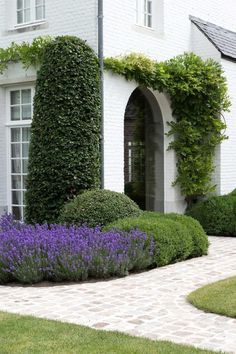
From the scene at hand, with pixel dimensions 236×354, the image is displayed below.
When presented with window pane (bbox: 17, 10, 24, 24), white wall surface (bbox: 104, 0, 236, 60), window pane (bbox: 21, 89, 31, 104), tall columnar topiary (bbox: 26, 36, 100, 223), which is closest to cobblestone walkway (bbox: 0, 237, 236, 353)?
tall columnar topiary (bbox: 26, 36, 100, 223)

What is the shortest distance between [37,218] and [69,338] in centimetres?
594

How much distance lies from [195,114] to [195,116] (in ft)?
0.15

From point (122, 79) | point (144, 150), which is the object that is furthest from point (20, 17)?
point (144, 150)

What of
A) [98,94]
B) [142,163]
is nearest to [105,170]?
[98,94]

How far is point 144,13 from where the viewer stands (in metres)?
12.8

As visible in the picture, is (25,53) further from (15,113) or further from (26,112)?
(15,113)

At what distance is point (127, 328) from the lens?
5543mm

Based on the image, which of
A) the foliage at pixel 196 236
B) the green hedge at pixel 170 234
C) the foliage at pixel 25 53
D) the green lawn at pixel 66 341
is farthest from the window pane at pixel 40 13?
the green lawn at pixel 66 341

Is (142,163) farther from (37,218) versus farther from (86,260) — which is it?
(86,260)

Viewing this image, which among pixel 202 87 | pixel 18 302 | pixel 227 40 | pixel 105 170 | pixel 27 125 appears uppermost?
pixel 227 40

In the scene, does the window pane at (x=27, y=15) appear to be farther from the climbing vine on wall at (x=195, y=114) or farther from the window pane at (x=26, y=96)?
the climbing vine on wall at (x=195, y=114)

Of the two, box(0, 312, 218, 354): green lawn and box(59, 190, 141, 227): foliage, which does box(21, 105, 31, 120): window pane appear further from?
box(0, 312, 218, 354): green lawn

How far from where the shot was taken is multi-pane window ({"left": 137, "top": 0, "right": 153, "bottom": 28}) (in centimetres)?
1268

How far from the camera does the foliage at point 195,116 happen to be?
499 inches
